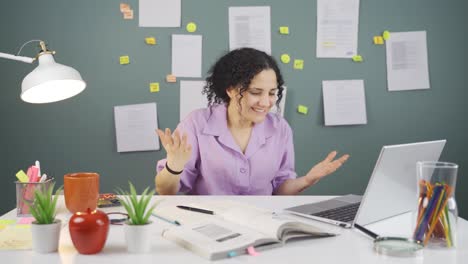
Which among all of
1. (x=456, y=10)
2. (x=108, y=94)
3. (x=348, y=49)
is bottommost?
(x=108, y=94)

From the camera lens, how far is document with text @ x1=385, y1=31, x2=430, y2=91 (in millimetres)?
3096

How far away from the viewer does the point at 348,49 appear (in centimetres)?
309

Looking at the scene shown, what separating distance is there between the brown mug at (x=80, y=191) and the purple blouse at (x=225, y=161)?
635mm

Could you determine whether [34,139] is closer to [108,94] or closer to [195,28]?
[108,94]

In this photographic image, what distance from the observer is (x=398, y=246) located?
1.16 m

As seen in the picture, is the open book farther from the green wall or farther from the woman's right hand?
the green wall

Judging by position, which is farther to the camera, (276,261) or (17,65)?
(17,65)

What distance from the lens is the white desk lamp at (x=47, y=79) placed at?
5.19 feet

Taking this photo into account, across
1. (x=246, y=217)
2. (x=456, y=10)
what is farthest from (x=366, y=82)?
(x=246, y=217)

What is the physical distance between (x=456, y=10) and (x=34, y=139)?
263cm

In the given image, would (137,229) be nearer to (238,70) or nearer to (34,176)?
(34,176)

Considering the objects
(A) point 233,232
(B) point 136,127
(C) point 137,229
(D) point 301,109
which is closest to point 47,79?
(C) point 137,229

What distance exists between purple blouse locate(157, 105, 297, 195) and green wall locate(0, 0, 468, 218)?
0.86m

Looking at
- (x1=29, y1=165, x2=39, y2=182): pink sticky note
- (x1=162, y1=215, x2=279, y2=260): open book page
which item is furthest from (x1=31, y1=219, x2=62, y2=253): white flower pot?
(x1=29, y1=165, x2=39, y2=182): pink sticky note
